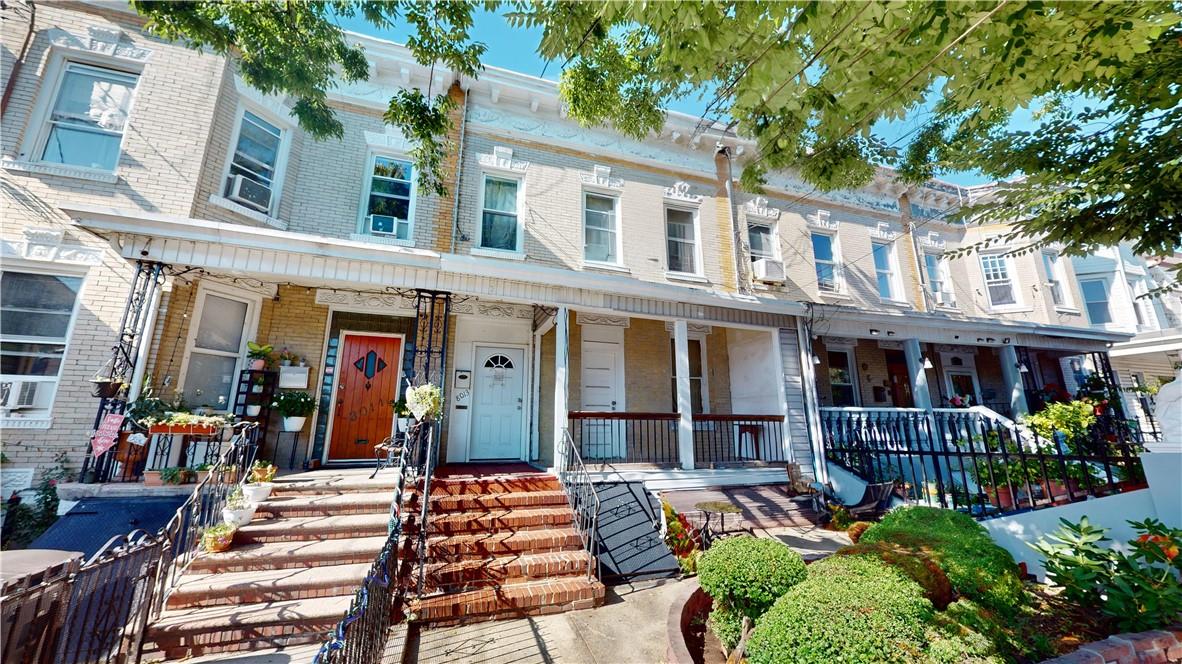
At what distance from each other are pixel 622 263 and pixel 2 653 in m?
8.47

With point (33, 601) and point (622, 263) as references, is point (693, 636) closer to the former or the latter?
point (33, 601)

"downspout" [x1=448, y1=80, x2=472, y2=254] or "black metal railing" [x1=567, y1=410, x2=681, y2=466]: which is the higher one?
"downspout" [x1=448, y1=80, x2=472, y2=254]

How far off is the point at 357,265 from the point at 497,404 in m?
3.63

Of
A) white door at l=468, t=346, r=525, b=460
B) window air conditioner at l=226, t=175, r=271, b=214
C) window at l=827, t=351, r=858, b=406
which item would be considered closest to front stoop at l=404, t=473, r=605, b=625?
white door at l=468, t=346, r=525, b=460

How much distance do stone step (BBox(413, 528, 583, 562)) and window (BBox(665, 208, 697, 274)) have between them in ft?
20.6

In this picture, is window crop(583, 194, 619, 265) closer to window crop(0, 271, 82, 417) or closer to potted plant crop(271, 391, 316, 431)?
potted plant crop(271, 391, 316, 431)

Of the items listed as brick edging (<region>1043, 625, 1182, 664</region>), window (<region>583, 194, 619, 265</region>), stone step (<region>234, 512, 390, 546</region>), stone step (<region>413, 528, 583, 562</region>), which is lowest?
stone step (<region>413, 528, 583, 562</region>)

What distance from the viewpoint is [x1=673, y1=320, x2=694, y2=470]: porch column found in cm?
776

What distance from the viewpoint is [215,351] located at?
6812 millimetres

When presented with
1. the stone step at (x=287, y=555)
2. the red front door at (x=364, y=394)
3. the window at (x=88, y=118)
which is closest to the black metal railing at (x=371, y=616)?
the stone step at (x=287, y=555)

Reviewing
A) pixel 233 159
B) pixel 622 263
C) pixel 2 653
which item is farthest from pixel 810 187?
pixel 2 653

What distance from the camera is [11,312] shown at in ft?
19.2

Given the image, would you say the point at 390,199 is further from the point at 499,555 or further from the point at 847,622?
the point at 847,622

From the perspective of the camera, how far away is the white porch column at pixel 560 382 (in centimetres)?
677
